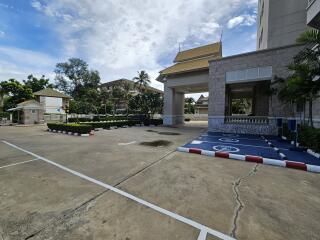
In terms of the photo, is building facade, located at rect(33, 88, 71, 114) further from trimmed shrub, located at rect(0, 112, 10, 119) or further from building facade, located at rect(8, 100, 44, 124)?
building facade, located at rect(8, 100, 44, 124)

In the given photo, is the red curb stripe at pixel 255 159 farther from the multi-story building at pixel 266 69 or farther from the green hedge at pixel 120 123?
the green hedge at pixel 120 123

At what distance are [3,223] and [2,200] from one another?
35.8 inches

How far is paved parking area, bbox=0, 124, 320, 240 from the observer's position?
2184 millimetres

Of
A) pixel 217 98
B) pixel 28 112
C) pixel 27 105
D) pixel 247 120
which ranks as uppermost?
pixel 217 98

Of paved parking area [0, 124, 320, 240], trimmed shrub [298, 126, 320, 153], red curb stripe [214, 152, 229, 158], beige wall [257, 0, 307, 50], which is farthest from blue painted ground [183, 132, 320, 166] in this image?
beige wall [257, 0, 307, 50]

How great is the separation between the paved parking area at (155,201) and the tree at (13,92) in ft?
113

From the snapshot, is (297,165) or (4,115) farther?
(4,115)

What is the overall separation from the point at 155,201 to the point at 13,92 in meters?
40.3

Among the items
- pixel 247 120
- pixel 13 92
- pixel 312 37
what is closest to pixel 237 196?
pixel 312 37

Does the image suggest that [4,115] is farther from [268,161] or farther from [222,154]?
[268,161]

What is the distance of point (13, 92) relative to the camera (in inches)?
1206

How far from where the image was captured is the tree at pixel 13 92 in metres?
30.2

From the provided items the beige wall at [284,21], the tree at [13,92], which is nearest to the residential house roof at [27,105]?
the tree at [13,92]

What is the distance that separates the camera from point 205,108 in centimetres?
5044
